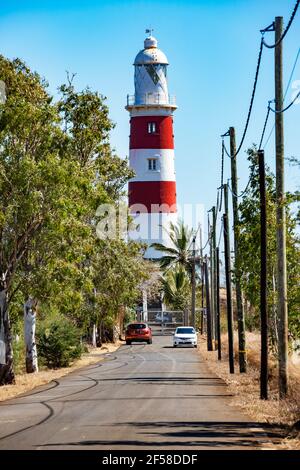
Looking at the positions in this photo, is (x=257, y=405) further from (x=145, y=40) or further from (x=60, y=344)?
(x=145, y=40)

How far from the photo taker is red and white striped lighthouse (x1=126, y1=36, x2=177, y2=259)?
82812 millimetres

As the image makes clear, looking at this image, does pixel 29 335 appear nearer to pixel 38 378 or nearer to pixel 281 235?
pixel 38 378

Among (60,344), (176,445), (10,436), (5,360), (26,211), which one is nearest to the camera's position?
(176,445)

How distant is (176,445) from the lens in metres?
15.3

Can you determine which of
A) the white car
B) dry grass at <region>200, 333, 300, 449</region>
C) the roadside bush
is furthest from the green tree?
the white car

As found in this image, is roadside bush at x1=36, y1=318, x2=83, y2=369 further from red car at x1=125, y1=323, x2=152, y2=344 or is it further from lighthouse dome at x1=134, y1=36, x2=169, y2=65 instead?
lighthouse dome at x1=134, y1=36, x2=169, y2=65

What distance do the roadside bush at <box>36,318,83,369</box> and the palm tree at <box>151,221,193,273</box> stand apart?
4197 centimetres

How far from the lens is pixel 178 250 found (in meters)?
93.4

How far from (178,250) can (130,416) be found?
7264 cm

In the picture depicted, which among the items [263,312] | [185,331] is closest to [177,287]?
[185,331]

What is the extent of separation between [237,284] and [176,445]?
2146 centimetres

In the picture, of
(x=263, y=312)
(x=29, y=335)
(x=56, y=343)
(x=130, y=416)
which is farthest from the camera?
(x=56, y=343)

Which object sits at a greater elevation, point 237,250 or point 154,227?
point 154,227
